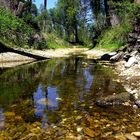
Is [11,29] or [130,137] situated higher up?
[11,29]

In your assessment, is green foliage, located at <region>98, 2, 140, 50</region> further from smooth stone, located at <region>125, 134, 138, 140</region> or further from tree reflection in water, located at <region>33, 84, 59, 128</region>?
smooth stone, located at <region>125, 134, 138, 140</region>

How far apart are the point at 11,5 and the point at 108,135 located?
27.0 metres

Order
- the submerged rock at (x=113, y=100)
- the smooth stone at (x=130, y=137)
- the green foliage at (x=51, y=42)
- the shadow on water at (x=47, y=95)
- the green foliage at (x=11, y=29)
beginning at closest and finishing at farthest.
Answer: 1. the smooth stone at (x=130, y=137)
2. the shadow on water at (x=47, y=95)
3. the submerged rock at (x=113, y=100)
4. the green foliage at (x=11, y=29)
5. the green foliage at (x=51, y=42)

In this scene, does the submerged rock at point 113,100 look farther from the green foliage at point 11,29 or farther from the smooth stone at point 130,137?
the green foliage at point 11,29

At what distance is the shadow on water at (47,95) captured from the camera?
30.6ft

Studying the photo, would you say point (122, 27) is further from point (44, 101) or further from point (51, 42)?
point (44, 101)

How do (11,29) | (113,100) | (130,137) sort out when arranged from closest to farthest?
(130,137) < (113,100) < (11,29)

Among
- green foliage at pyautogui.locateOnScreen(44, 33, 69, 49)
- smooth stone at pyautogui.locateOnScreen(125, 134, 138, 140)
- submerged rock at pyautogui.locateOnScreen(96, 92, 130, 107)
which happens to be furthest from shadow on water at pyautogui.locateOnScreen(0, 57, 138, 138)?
green foliage at pyautogui.locateOnScreen(44, 33, 69, 49)

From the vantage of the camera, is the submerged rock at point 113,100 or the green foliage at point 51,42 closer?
the submerged rock at point 113,100

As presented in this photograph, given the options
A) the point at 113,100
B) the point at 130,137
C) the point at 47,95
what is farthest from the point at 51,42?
the point at 130,137

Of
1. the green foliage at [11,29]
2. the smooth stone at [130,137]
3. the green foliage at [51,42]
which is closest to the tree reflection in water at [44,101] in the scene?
the smooth stone at [130,137]

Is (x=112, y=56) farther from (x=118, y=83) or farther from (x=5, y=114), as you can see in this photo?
(x=5, y=114)

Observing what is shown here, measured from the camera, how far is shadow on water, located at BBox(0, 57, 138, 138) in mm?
9320

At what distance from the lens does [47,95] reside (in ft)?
39.8
